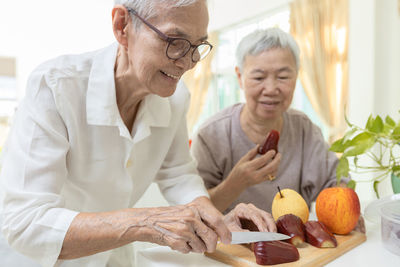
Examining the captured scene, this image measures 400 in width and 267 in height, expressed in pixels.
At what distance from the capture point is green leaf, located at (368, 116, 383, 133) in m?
0.85

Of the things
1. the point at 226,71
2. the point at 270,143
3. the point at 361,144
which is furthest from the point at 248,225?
the point at 226,71

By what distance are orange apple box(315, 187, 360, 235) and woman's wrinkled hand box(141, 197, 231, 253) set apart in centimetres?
29

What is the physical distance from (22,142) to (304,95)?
434 centimetres

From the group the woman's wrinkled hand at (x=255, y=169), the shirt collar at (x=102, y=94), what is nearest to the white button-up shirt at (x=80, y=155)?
the shirt collar at (x=102, y=94)

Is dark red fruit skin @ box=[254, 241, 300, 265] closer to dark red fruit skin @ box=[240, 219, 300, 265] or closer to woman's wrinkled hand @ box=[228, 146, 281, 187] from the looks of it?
dark red fruit skin @ box=[240, 219, 300, 265]

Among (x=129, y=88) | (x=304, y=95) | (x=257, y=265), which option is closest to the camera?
(x=257, y=265)

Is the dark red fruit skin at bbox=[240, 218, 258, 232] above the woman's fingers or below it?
below

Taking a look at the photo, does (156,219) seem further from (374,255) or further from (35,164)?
(374,255)

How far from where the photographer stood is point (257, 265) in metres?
0.68

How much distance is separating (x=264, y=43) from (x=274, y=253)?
33.7 inches

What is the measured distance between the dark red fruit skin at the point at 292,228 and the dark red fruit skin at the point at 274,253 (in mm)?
66

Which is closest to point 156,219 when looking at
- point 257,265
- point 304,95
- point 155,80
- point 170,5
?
point 257,265

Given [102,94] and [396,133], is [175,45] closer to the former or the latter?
[102,94]

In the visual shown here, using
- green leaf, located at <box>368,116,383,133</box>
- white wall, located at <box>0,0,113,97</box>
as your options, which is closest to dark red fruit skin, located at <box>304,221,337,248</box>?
green leaf, located at <box>368,116,383,133</box>
